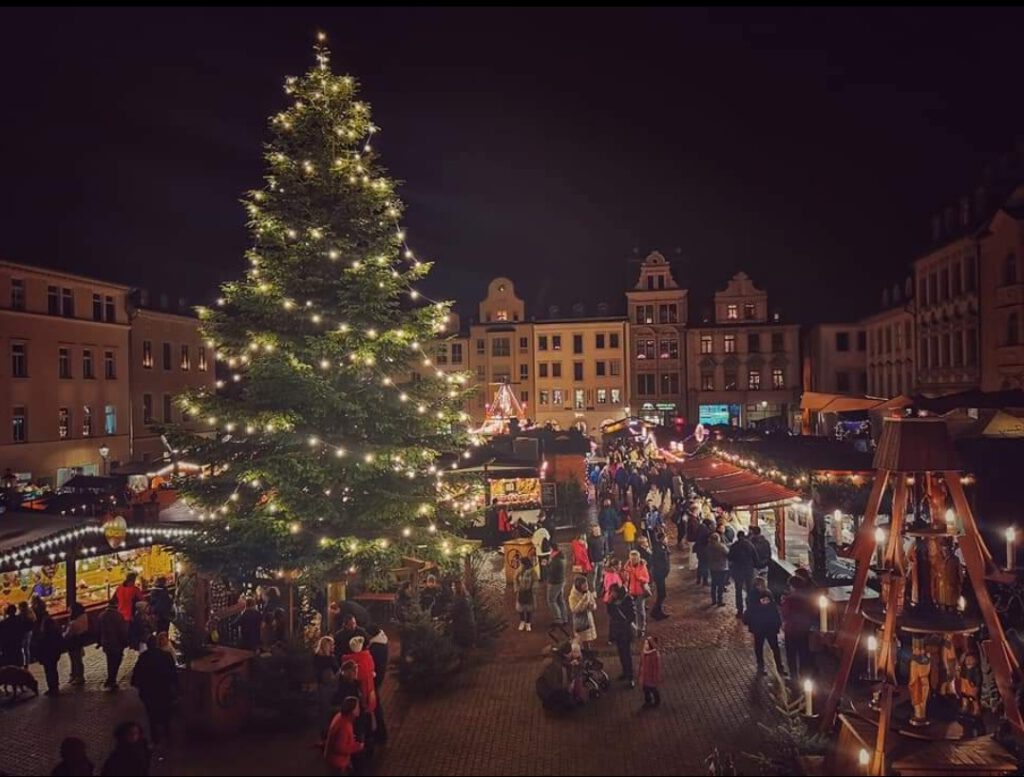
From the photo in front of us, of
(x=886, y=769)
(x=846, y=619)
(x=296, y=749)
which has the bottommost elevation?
(x=296, y=749)

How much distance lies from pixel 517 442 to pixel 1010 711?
21032mm

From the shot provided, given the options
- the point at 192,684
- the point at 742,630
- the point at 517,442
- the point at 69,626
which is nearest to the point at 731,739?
the point at 742,630

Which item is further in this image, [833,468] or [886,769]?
[833,468]

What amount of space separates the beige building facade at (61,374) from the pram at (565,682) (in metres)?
33.3

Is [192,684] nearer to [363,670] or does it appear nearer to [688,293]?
[363,670]

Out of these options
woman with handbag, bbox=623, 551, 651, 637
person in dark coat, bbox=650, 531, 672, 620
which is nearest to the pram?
woman with handbag, bbox=623, 551, 651, 637

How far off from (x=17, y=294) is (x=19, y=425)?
6031 millimetres

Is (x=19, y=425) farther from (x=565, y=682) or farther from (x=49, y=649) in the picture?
(x=565, y=682)

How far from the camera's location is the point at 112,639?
13234 millimetres

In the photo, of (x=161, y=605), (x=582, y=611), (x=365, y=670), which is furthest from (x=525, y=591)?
(x=161, y=605)

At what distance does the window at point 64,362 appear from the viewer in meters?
39.7

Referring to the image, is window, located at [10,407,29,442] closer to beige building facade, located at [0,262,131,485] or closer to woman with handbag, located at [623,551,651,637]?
beige building facade, located at [0,262,131,485]

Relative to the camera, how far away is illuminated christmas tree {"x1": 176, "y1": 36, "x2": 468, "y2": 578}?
46.0ft

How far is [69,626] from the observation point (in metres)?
13.8
